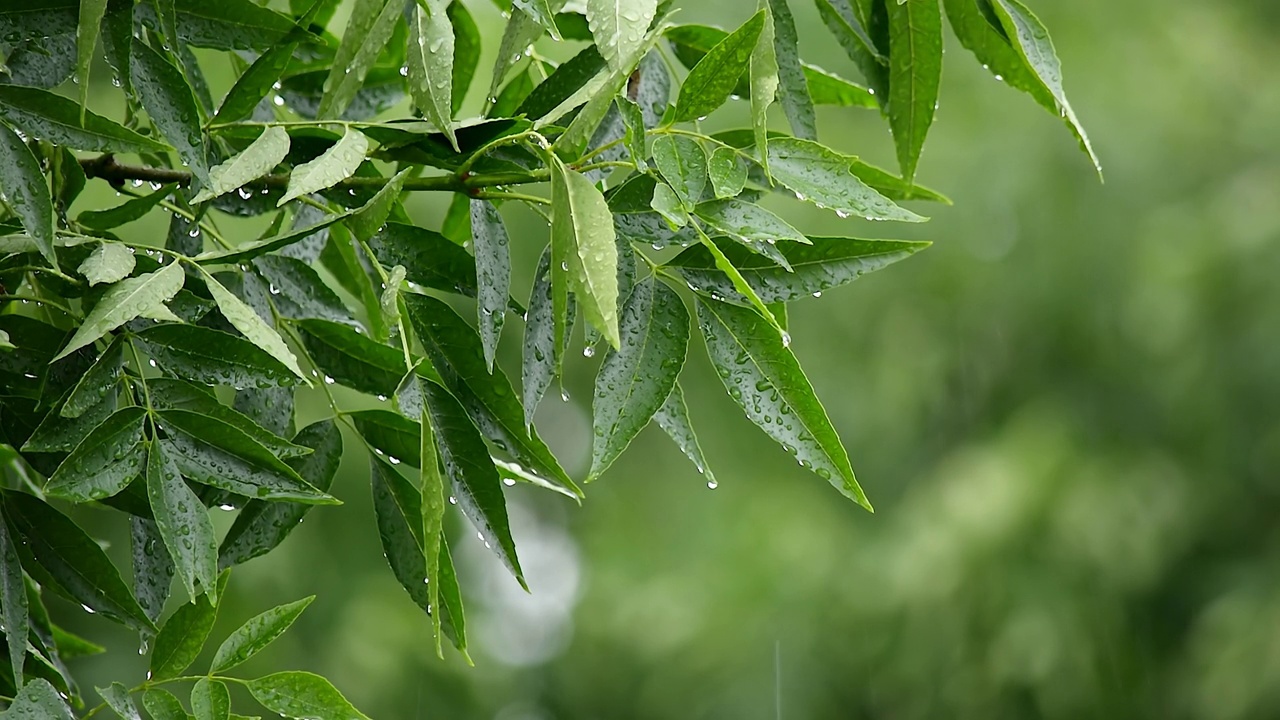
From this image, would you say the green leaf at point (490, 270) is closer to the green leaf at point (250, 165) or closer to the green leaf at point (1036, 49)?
the green leaf at point (250, 165)

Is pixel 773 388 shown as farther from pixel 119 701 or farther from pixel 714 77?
pixel 119 701

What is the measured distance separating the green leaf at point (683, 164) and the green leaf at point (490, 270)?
3.8 inches

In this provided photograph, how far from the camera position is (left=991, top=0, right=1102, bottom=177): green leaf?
675mm

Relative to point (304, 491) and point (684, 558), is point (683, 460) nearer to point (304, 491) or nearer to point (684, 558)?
point (684, 558)

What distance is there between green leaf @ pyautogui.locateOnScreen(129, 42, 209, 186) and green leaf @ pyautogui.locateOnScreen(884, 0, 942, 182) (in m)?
0.36

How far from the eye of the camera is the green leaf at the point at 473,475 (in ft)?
2.03

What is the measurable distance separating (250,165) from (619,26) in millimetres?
179

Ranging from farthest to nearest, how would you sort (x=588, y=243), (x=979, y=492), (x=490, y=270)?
(x=979, y=492)
(x=490, y=270)
(x=588, y=243)

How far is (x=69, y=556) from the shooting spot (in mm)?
632

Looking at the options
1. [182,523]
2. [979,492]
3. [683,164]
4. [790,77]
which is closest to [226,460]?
[182,523]

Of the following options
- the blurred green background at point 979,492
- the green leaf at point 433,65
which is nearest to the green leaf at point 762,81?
the green leaf at point 433,65

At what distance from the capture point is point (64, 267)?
23.5 inches

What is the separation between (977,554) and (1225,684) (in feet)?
2.29

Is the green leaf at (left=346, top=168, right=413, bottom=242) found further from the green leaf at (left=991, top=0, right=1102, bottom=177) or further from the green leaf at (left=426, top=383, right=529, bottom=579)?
the green leaf at (left=991, top=0, right=1102, bottom=177)
